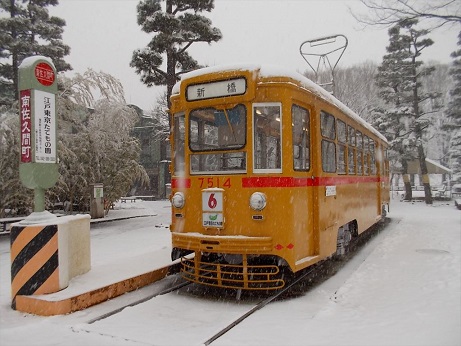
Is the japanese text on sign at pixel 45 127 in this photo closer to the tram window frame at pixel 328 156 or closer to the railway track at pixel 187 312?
the railway track at pixel 187 312

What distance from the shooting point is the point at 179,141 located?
6.36 metres

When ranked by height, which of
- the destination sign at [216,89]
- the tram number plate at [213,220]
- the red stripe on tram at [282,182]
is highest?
the destination sign at [216,89]

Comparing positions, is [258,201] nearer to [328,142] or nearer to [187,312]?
[187,312]

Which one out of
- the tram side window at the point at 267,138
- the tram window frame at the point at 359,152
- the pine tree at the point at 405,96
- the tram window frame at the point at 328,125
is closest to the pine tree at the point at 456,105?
the pine tree at the point at 405,96

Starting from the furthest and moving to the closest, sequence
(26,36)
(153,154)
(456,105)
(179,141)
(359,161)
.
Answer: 1. (153,154)
2. (456,105)
3. (26,36)
4. (359,161)
5. (179,141)

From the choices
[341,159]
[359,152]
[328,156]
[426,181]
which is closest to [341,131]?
[341,159]

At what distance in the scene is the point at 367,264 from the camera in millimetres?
7883

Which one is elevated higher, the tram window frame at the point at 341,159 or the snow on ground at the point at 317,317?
the tram window frame at the point at 341,159

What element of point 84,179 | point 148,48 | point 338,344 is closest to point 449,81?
point 148,48

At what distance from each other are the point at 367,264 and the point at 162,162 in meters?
30.2

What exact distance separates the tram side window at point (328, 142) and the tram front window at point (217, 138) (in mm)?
1570

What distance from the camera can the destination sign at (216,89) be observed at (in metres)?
5.64

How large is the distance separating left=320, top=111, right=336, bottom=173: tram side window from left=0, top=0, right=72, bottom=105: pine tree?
14283 millimetres

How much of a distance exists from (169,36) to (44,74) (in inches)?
314
